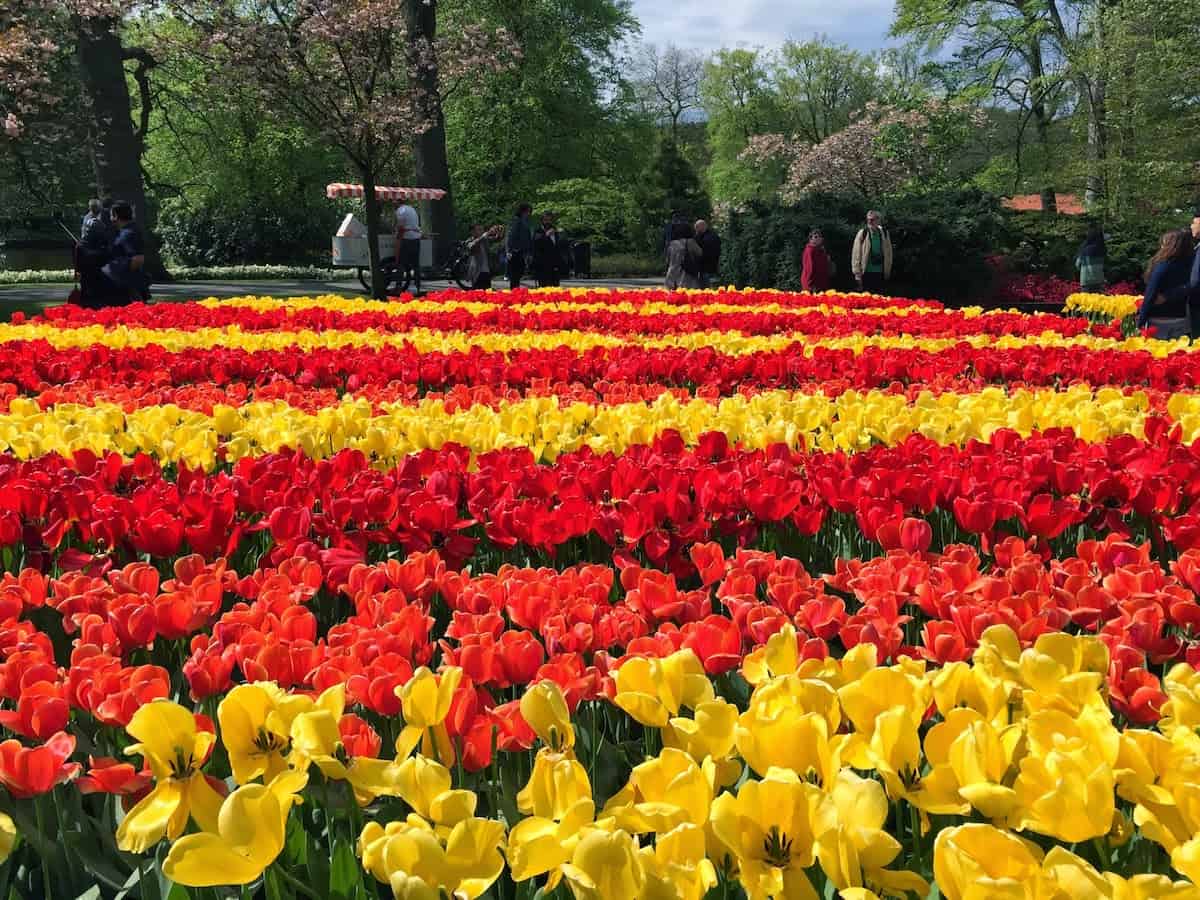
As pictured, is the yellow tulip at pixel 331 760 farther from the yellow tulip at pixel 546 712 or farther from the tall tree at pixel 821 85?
the tall tree at pixel 821 85

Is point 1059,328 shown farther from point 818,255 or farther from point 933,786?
point 933,786

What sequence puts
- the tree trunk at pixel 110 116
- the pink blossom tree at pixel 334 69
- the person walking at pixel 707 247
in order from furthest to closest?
the tree trunk at pixel 110 116
the person walking at pixel 707 247
the pink blossom tree at pixel 334 69

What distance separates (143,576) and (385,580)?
0.48m

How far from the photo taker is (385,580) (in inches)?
91.4

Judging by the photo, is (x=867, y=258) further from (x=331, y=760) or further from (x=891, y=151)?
(x=891, y=151)

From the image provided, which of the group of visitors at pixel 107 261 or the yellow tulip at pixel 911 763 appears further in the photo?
the group of visitors at pixel 107 261

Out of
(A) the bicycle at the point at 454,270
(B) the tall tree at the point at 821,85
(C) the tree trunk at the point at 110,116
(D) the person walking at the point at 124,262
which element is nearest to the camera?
(D) the person walking at the point at 124,262

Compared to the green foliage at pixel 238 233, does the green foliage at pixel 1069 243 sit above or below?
below

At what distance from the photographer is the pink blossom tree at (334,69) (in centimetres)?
1675

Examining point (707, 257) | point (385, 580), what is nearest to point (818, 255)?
point (707, 257)

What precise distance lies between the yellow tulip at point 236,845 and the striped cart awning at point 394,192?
85.0ft

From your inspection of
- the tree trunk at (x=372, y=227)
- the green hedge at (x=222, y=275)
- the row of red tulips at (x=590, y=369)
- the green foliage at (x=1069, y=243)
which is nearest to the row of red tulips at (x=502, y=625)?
the row of red tulips at (x=590, y=369)

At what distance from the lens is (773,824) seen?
4.11 feet

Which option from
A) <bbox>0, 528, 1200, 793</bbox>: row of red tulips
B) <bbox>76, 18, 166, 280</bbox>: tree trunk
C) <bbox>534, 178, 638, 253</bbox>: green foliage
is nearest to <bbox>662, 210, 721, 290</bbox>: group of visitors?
<bbox>76, 18, 166, 280</bbox>: tree trunk
